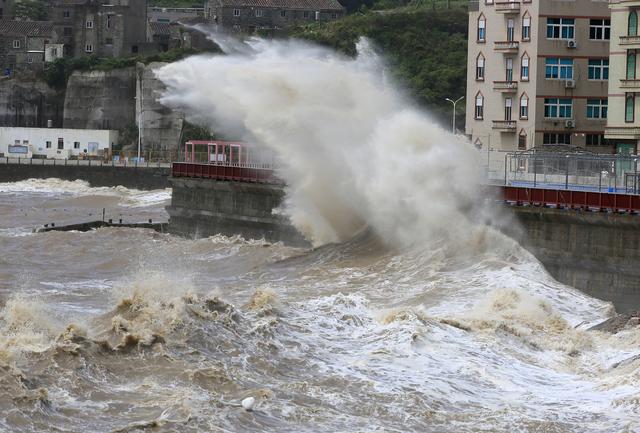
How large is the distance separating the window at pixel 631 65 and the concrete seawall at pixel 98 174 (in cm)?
4098

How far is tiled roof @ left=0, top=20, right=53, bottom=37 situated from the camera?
111 meters

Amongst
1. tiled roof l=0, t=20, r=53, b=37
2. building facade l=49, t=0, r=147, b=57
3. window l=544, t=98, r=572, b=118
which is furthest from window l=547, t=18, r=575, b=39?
tiled roof l=0, t=20, r=53, b=37

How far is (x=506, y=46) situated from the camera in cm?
5294

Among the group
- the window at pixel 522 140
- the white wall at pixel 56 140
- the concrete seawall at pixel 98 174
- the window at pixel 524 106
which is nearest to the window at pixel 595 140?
the window at pixel 522 140

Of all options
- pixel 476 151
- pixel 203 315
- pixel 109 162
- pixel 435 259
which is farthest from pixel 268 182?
pixel 109 162

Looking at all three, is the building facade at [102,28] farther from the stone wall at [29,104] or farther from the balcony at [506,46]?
the balcony at [506,46]

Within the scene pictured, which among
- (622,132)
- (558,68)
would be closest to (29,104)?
(558,68)

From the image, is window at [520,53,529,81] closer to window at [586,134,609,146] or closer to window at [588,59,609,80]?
window at [588,59,609,80]

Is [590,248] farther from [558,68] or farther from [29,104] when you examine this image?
[29,104]

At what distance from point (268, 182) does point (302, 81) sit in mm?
3833

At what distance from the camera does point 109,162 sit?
8856cm

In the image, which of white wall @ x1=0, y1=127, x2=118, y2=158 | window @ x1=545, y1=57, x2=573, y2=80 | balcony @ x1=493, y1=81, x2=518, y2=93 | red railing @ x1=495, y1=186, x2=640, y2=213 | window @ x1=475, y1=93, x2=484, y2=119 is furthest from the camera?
white wall @ x1=0, y1=127, x2=118, y2=158

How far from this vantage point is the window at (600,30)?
168 ft

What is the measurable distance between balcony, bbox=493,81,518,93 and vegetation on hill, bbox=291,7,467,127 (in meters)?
34.2
